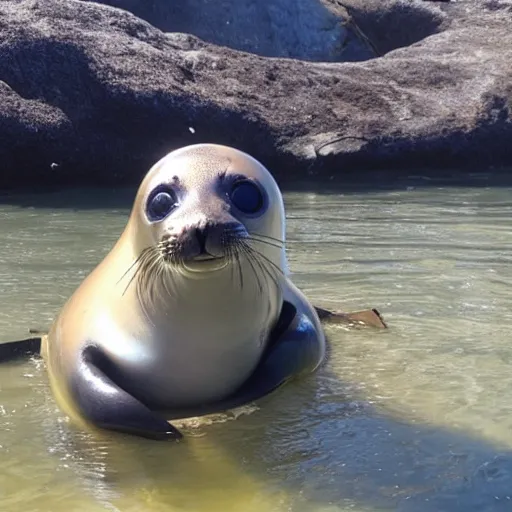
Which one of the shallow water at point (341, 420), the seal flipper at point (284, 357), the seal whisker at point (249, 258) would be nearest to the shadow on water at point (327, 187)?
the shallow water at point (341, 420)

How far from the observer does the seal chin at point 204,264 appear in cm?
294

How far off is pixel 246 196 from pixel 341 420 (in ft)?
2.61

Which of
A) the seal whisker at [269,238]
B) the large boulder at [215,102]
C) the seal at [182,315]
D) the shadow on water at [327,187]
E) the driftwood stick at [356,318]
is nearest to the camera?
the seal at [182,315]

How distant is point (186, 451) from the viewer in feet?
10.1

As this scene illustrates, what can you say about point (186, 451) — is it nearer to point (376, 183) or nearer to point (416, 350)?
point (416, 350)

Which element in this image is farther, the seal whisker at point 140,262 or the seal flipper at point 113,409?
the seal whisker at point 140,262

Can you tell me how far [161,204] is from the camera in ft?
10.5

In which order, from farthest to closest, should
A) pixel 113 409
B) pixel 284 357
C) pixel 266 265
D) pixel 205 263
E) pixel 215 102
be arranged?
pixel 215 102 → pixel 284 357 → pixel 266 265 → pixel 113 409 → pixel 205 263

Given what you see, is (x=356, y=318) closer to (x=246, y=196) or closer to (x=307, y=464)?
(x=246, y=196)

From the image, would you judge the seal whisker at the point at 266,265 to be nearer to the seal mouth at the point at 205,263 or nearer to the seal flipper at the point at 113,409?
the seal mouth at the point at 205,263

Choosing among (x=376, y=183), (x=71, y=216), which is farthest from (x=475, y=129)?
(x=71, y=216)

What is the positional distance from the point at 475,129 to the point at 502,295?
597cm

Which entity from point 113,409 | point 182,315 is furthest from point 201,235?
point 113,409

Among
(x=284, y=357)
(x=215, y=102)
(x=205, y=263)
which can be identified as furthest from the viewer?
(x=215, y=102)
